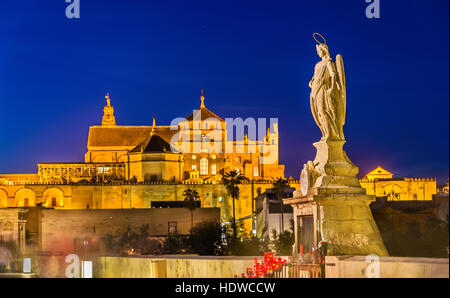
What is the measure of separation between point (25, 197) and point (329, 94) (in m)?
65.7

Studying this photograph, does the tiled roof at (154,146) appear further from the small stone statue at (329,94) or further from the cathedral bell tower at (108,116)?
the small stone statue at (329,94)

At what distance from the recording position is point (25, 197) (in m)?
76.5

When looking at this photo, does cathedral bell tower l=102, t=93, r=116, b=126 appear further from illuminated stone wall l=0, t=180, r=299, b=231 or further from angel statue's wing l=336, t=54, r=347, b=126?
angel statue's wing l=336, t=54, r=347, b=126

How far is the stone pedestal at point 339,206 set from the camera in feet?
47.6

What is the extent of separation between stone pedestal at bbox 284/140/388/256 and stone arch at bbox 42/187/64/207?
207ft

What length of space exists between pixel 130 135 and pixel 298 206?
80.2m

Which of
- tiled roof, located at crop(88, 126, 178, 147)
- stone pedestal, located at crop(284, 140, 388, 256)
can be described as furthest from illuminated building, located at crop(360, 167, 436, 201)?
stone pedestal, located at crop(284, 140, 388, 256)

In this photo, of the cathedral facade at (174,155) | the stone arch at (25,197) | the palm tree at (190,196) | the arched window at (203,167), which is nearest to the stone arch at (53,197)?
the stone arch at (25,197)

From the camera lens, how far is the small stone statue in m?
15.0

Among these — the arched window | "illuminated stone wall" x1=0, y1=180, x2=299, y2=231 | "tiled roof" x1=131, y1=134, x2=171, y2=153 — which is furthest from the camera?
the arched window

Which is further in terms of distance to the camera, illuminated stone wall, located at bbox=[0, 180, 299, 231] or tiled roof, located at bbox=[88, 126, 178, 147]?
tiled roof, located at bbox=[88, 126, 178, 147]

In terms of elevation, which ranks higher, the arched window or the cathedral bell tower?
the cathedral bell tower

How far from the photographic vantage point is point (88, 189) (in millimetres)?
75625
